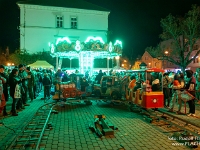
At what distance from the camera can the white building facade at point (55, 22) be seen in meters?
34.4

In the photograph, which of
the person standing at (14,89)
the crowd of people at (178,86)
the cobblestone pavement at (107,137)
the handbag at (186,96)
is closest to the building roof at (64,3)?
the crowd of people at (178,86)

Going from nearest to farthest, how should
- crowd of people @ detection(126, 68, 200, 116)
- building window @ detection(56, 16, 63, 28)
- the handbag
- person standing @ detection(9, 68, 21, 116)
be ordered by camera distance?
person standing @ detection(9, 68, 21, 116) → the handbag → crowd of people @ detection(126, 68, 200, 116) → building window @ detection(56, 16, 63, 28)

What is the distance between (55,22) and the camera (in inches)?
1415

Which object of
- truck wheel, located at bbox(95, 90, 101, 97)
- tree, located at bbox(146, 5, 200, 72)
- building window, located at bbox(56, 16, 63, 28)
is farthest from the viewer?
building window, located at bbox(56, 16, 63, 28)

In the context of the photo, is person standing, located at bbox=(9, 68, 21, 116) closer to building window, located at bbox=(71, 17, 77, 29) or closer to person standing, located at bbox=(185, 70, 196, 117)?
person standing, located at bbox=(185, 70, 196, 117)

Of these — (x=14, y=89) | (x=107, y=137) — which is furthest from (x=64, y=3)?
(x=107, y=137)

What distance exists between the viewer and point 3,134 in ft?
21.9

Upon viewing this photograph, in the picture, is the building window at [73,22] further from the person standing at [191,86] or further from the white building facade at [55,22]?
the person standing at [191,86]

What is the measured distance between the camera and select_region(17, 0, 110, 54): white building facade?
3441 cm

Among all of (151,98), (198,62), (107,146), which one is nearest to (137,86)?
(151,98)

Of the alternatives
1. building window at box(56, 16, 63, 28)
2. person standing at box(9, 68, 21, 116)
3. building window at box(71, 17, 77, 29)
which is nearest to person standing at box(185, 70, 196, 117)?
person standing at box(9, 68, 21, 116)

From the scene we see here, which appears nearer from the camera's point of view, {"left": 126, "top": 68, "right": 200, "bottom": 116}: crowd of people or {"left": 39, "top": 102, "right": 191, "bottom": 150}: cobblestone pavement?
{"left": 39, "top": 102, "right": 191, "bottom": 150}: cobblestone pavement

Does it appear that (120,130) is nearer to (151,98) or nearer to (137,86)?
(151,98)

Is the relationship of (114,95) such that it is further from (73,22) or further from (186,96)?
(73,22)
